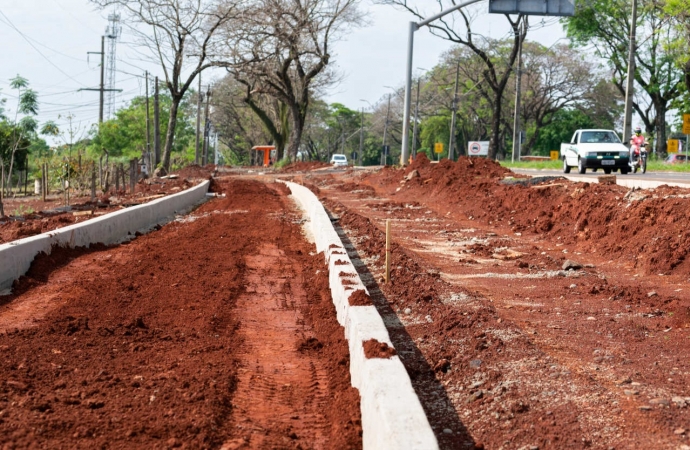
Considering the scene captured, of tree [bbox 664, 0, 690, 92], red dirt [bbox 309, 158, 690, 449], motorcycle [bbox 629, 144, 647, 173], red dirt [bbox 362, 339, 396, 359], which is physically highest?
tree [bbox 664, 0, 690, 92]

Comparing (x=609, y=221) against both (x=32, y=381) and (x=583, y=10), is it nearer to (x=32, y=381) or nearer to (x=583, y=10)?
(x=32, y=381)

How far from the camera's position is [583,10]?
4559cm

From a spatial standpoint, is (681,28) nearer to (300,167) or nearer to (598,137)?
(598,137)

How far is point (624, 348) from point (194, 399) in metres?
3.18

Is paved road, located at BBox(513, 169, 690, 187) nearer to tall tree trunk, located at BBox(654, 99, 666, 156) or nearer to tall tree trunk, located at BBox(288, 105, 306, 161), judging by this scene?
tall tree trunk, located at BBox(654, 99, 666, 156)

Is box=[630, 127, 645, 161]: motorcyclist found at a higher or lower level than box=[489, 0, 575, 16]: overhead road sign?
lower

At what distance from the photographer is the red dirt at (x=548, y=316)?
4.77 metres

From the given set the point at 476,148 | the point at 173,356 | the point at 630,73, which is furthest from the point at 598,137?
the point at 476,148

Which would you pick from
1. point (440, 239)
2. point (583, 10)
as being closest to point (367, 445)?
point (440, 239)

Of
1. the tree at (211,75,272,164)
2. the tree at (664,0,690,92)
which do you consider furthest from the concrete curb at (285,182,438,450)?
the tree at (211,75,272,164)

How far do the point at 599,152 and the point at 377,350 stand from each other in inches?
853

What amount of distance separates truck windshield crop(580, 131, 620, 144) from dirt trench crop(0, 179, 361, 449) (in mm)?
17492

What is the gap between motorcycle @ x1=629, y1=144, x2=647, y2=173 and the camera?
26.5m

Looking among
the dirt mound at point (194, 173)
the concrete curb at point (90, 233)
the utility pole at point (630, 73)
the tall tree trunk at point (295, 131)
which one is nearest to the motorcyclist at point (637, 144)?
the utility pole at point (630, 73)
